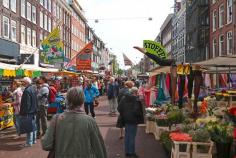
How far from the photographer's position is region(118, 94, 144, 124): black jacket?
8.88m

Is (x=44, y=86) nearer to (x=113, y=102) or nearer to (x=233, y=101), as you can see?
(x=233, y=101)

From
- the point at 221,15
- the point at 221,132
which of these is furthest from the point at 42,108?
the point at 221,15

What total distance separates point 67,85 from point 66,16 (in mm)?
33387

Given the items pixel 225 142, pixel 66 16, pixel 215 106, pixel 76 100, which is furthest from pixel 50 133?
pixel 66 16

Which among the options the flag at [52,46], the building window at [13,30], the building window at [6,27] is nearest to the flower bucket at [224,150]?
the flag at [52,46]

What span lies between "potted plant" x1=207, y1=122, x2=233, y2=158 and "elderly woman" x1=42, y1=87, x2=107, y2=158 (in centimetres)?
343

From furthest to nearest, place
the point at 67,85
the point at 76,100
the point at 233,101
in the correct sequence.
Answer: the point at 67,85 → the point at 233,101 → the point at 76,100

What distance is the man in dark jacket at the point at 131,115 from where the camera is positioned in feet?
29.2

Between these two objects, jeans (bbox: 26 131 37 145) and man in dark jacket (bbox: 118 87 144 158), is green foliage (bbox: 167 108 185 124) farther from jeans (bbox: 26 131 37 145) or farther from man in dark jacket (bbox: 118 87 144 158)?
jeans (bbox: 26 131 37 145)

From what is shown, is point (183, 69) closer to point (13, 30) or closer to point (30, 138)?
point (30, 138)

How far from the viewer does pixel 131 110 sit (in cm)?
891

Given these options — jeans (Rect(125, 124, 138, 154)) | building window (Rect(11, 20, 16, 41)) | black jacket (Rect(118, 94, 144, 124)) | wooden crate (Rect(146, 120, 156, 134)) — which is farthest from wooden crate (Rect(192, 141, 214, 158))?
building window (Rect(11, 20, 16, 41))

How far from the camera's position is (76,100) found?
4.31m

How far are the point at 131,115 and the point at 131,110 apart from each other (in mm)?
112
